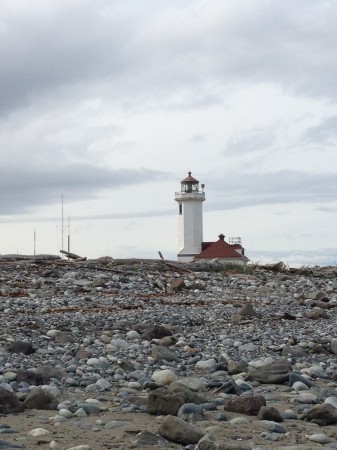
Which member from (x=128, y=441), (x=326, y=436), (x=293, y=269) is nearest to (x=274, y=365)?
(x=326, y=436)

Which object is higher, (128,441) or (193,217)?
(193,217)

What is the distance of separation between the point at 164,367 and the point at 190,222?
5083 cm

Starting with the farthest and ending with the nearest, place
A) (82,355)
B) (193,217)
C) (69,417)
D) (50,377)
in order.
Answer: (193,217)
(82,355)
(50,377)
(69,417)

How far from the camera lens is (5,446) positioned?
14.3ft

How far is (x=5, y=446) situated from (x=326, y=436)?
185 centimetres

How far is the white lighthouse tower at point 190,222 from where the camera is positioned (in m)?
57.8

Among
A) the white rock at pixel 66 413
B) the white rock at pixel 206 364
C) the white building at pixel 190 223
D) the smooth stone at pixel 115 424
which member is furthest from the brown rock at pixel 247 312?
the white building at pixel 190 223

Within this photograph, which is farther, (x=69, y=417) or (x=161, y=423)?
(x=69, y=417)

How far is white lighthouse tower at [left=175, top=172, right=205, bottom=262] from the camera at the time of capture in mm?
57778

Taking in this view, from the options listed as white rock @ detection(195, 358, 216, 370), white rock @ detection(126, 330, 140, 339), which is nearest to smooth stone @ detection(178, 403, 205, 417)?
white rock @ detection(195, 358, 216, 370)

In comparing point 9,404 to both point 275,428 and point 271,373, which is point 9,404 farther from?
point 271,373

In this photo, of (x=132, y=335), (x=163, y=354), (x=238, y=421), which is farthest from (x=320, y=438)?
(x=132, y=335)

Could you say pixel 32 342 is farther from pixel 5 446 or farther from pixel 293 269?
pixel 293 269

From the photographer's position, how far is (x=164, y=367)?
712cm
